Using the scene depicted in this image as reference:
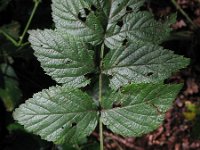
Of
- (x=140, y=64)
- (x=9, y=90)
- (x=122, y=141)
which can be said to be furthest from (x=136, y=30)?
(x=122, y=141)

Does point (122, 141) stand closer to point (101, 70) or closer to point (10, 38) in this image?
point (10, 38)

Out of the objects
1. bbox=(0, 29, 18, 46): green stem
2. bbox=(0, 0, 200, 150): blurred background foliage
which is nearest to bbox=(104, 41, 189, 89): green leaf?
bbox=(0, 0, 200, 150): blurred background foliage

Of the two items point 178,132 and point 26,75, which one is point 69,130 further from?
point 178,132

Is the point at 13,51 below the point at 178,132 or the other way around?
the other way around

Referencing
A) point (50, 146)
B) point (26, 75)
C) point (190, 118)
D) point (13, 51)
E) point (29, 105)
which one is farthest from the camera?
point (190, 118)

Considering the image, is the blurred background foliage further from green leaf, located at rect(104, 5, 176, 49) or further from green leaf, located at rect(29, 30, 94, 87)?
green leaf, located at rect(29, 30, 94, 87)

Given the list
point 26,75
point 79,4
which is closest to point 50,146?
point 26,75
